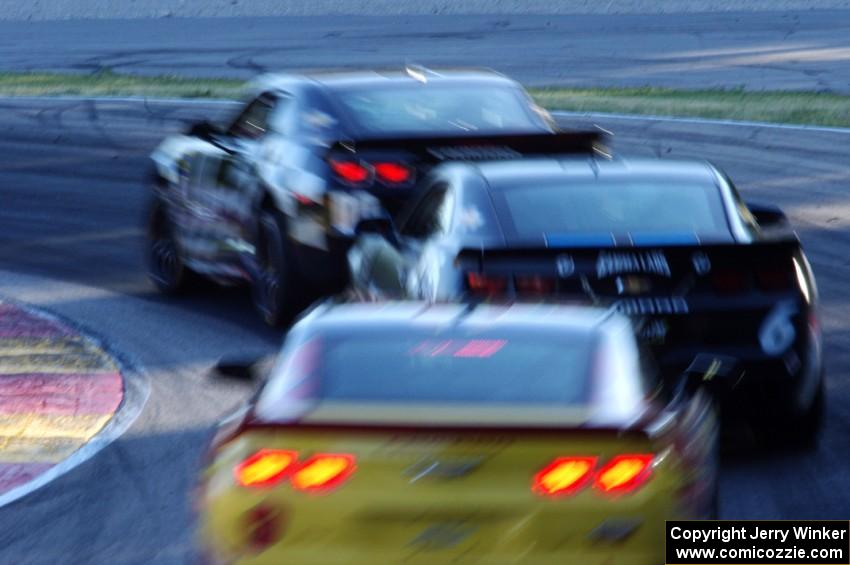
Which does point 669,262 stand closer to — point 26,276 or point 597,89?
point 26,276

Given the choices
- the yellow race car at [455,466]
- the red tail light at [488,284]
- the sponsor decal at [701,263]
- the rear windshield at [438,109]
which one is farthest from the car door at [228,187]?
the yellow race car at [455,466]

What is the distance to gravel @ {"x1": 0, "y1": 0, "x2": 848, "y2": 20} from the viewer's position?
48844 mm

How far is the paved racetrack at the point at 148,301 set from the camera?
326 inches

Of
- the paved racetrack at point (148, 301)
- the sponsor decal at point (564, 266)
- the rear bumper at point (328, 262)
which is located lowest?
the paved racetrack at point (148, 301)

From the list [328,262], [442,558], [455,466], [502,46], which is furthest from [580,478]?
[502,46]

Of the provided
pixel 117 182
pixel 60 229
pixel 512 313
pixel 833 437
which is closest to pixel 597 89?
pixel 117 182

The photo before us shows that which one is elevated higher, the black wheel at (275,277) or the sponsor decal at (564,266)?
the sponsor decal at (564,266)

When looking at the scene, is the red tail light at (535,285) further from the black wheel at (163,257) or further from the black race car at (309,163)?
Result: the black wheel at (163,257)

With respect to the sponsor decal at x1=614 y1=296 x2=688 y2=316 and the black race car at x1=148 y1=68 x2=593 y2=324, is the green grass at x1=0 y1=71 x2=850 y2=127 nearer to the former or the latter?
the black race car at x1=148 y1=68 x2=593 y2=324

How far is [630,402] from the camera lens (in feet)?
20.2

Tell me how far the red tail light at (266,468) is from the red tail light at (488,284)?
9.97ft

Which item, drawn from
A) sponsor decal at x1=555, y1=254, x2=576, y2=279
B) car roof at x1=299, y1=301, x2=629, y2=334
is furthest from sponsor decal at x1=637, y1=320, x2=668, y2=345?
car roof at x1=299, y1=301, x2=629, y2=334

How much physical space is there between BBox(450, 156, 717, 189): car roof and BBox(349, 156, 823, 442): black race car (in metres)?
0.02

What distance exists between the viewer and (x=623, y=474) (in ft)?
19.0
